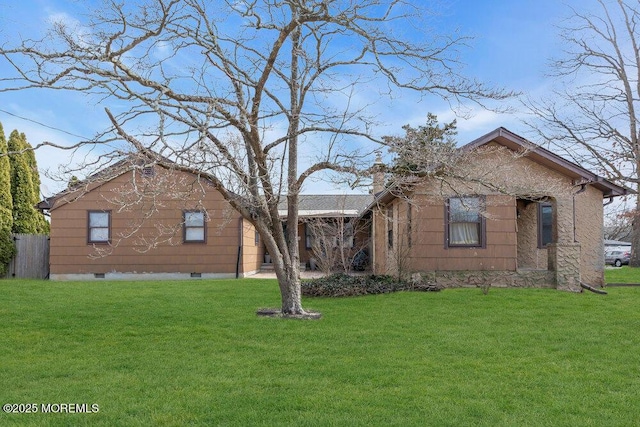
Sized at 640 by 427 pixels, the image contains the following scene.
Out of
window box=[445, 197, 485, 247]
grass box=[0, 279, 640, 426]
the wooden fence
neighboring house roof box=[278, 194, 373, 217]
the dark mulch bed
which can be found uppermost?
neighboring house roof box=[278, 194, 373, 217]

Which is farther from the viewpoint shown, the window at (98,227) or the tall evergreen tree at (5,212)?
the tall evergreen tree at (5,212)

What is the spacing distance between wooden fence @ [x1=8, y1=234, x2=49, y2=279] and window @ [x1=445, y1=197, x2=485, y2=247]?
1480cm

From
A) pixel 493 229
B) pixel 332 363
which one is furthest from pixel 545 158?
pixel 332 363

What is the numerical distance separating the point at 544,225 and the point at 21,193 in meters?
19.9

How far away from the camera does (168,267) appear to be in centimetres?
1948

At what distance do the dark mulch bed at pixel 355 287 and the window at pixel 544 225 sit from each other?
494 cm

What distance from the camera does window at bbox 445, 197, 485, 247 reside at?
1418 cm

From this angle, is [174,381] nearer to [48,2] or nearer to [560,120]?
[48,2]

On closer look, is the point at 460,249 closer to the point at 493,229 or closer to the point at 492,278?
the point at 493,229

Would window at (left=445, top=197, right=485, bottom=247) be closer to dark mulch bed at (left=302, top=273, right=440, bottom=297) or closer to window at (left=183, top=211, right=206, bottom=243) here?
dark mulch bed at (left=302, top=273, right=440, bottom=297)

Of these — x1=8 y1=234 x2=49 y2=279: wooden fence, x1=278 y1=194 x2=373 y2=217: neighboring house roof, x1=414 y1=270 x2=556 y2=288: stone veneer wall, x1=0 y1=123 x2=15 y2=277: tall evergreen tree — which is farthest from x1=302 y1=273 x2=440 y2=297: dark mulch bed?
x1=0 y1=123 x2=15 y2=277: tall evergreen tree

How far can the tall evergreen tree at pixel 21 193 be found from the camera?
2234cm

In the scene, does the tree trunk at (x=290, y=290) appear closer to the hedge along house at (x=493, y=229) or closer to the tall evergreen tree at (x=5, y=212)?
the hedge along house at (x=493, y=229)

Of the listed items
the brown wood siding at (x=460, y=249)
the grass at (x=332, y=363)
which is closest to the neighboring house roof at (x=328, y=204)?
the brown wood siding at (x=460, y=249)
